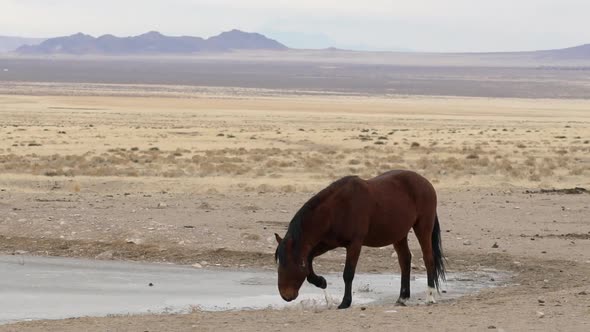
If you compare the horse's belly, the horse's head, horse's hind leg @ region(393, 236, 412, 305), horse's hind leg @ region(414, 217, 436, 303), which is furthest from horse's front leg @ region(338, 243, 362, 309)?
horse's hind leg @ region(414, 217, 436, 303)

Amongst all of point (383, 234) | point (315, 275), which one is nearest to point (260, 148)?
→ point (383, 234)

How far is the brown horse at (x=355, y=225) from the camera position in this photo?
10805 millimetres

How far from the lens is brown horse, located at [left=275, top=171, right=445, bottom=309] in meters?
10.8

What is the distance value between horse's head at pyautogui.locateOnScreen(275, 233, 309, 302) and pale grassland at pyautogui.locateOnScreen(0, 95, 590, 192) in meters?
14.6

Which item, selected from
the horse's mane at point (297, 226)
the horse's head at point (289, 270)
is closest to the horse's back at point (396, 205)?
the horse's mane at point (297, 226)

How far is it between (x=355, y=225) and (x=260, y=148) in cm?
3005

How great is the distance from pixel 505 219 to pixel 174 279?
7.97m

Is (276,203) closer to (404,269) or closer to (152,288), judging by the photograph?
(152,288)

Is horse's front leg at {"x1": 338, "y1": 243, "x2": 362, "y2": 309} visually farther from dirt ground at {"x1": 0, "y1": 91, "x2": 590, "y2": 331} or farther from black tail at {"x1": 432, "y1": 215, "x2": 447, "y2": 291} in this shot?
black tail at {"x1": 432, "y1": 215, "x2": 447, "y2": 291}

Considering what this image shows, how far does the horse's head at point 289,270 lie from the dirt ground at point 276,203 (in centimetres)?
30

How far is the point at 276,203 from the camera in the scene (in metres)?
21.3

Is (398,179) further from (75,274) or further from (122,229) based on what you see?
(122,229)

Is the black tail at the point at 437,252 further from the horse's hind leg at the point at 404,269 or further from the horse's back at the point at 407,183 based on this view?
the horse's back at the point at 407,183

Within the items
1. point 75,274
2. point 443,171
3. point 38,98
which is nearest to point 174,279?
point 75,274
